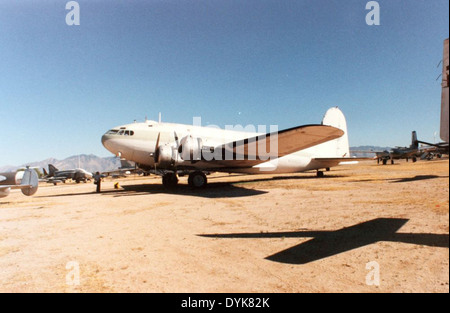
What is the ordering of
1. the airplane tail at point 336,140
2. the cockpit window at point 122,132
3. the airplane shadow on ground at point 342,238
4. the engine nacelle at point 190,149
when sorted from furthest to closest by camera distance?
the airplane tail at point 336,140 < the cockpit window at point 122,132 < the engine nacelle at point 190,149 < the airplane shadow on ground at point 342,238

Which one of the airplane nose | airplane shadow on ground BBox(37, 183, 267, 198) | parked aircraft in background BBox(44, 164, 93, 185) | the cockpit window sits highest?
the cockpit window

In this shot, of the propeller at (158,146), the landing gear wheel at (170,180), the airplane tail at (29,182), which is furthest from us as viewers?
the landing gear wheel at (170,180)

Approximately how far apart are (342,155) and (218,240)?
1844 cm

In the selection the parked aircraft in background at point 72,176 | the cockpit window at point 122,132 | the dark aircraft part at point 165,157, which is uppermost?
the cockpit window at point 122,132

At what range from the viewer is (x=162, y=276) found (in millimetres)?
3332

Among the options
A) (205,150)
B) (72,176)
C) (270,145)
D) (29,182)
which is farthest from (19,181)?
(72,176)

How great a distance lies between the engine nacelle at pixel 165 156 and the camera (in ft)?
46.3

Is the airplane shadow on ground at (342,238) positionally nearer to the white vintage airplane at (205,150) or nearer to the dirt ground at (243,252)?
the dirt ground at (243,252)

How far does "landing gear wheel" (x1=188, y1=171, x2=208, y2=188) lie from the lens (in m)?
15.3

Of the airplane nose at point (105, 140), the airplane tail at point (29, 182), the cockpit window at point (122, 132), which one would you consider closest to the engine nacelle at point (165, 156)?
the cockpit window at point (122, 132)

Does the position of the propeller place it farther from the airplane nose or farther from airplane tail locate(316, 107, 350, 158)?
airplane tail locate(316, 107, 350, 158)

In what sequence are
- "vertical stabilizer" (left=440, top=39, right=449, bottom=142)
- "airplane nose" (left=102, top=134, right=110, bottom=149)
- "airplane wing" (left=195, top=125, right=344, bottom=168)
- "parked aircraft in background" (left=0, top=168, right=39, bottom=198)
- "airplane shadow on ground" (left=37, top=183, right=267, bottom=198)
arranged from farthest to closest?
"airplane nose" (left=102, top=134, right=110, bottom=149), "airplane shadow on ground" (left=37, top=183, right=267, bottom=198), "parked aircraft in background" (left=0, top=168, right=39, bottom=198), "airplane wing" (left=195, top=125, right=344, bottom=168), "vertical stabilizer" (left=440, top=39, right=449, bottom=142)

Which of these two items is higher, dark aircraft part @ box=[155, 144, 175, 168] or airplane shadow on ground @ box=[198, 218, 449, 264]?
dark aircraft part @ box=[155, 144, 175, 168]

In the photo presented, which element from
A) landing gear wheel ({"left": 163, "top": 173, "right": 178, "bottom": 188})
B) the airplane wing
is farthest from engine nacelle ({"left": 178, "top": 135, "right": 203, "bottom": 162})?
landing gear wheel ({"left": 163, "top": 173, "right": 178, "bottom": 188})
